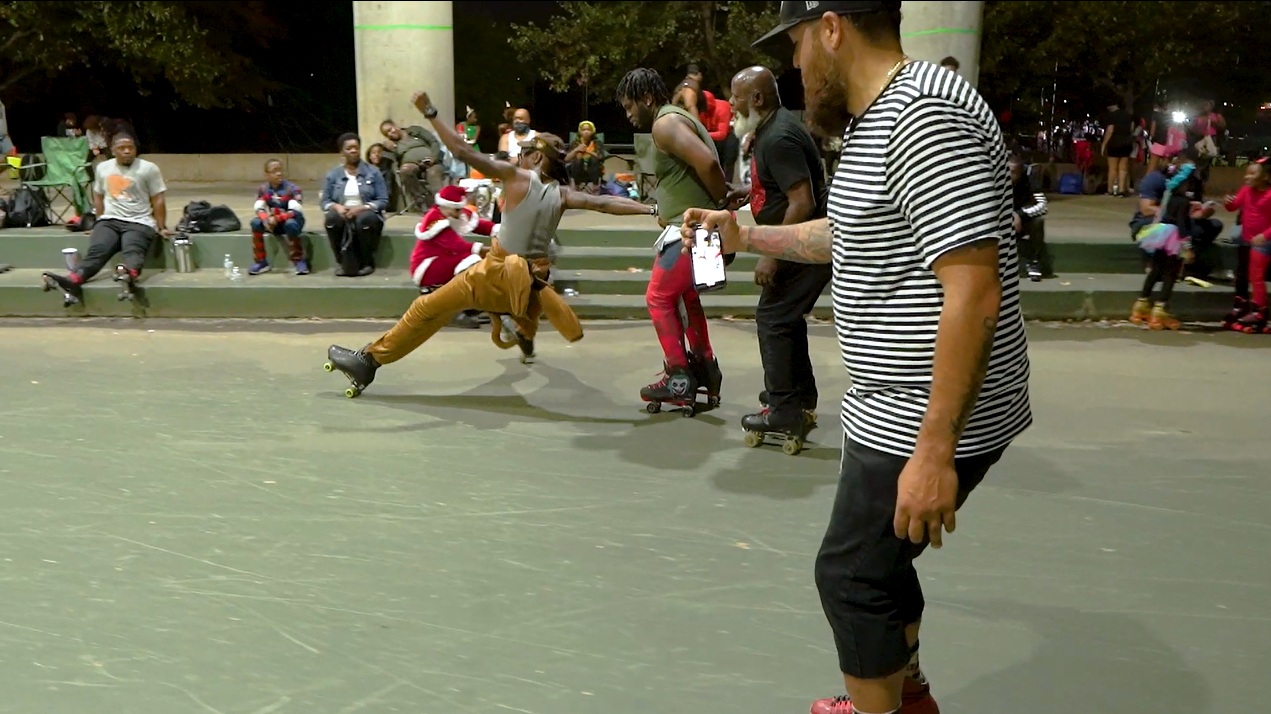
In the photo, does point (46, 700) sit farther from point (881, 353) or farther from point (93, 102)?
point (93, 102)

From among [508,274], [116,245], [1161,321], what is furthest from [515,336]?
[1161,321]

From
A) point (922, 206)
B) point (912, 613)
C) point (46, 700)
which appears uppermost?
point (922, 206)

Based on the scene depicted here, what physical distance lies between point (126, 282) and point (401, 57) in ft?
14.6

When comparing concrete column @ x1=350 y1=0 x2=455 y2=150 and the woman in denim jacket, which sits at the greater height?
concrete column @ x1=350 y1=0 x2=455 y2=150

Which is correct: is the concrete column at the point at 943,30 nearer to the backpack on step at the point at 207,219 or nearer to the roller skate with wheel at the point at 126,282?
the backpack on step at the point at 207,219

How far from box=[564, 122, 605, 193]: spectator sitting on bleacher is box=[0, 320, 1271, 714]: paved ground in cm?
663

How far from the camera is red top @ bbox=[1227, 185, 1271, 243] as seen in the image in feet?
30.7

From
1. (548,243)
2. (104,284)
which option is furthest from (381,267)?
(548,243)

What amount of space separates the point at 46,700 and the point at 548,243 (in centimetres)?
401

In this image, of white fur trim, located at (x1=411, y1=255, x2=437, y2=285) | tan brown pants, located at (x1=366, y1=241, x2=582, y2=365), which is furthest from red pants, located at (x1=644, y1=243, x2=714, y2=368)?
white fur trim, located at (x1=411, y1=255, x2=437, y2=285)

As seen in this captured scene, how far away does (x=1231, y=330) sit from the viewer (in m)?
9.48

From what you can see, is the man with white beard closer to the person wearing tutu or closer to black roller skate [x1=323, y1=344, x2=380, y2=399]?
black roller skate [x1=323, y1=344, x2=380, y2=399]

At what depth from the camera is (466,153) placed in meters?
6.39

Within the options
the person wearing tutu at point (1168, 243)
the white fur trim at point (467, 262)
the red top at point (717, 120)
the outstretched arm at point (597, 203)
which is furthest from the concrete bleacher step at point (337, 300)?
the red top at point (717, 120)
